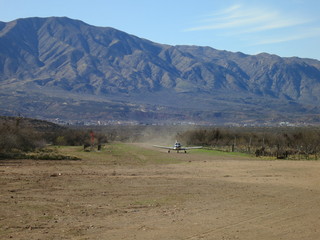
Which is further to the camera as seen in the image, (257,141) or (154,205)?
(257,141)

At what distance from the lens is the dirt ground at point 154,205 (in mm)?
14266

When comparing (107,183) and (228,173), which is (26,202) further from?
(228,173)

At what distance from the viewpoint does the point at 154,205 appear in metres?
18.3

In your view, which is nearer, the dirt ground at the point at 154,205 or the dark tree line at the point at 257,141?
the dirt ground at the point at 154,205

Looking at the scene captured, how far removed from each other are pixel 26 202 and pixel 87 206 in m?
2.11

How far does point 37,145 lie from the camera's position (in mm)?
51188

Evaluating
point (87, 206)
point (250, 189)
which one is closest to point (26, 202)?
point (87, 206)

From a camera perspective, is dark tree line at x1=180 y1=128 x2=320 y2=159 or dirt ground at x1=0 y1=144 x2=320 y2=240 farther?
dark tree line at x1=180 y1=128 x2=320 y2=159

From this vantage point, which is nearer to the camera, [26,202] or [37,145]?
[26,202]

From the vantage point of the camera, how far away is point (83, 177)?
1016 inches

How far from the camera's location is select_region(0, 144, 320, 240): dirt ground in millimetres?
14266

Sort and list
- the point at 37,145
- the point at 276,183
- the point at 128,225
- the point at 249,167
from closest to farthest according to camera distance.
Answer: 1. the point at 128,225
2. the point at 276,183
3. the point at 249,167
4. the point at 37,145

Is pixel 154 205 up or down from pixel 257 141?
down

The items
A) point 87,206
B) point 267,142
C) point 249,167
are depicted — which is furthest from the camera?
point 267,142
